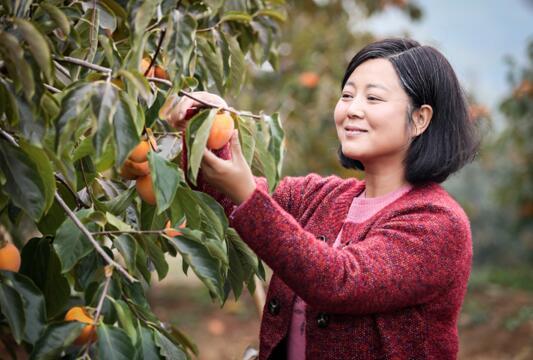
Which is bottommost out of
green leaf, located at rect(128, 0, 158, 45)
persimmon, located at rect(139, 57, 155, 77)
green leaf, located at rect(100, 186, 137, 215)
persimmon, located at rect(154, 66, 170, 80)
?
green leaf, located at rect(100, 186, 137, 215)

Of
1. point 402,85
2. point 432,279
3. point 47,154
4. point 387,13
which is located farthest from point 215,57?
point 387,13

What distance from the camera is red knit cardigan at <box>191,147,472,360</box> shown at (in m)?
1.35

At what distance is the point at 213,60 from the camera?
5.15ft

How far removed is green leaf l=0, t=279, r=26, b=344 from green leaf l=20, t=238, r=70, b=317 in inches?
7.4

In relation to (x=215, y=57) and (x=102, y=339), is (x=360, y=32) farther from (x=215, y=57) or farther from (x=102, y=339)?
(x=102, y=339)

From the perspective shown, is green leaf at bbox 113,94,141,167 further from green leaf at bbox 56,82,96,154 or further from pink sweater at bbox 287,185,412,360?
pink sweater at bbox 287,185,412,360

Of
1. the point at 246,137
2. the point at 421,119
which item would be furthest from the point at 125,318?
the point at 421,119

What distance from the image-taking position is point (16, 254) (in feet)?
4.41

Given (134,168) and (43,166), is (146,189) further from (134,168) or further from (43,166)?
(43,166)

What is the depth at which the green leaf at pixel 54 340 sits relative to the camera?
112 centimetres

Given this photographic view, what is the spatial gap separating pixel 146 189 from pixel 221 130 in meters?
0.18

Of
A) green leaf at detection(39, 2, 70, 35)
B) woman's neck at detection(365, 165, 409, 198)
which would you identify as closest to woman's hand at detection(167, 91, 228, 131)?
green leaf at detection(39, 2, 70, 35)

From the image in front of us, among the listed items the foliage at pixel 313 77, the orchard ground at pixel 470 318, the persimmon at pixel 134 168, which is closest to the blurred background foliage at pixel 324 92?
the foliage at pixel 313 77

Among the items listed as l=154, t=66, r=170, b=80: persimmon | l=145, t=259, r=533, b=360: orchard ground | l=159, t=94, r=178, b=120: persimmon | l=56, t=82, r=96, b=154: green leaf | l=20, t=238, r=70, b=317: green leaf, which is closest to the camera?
l=56, t=82, r=96, b=154: green leaf
